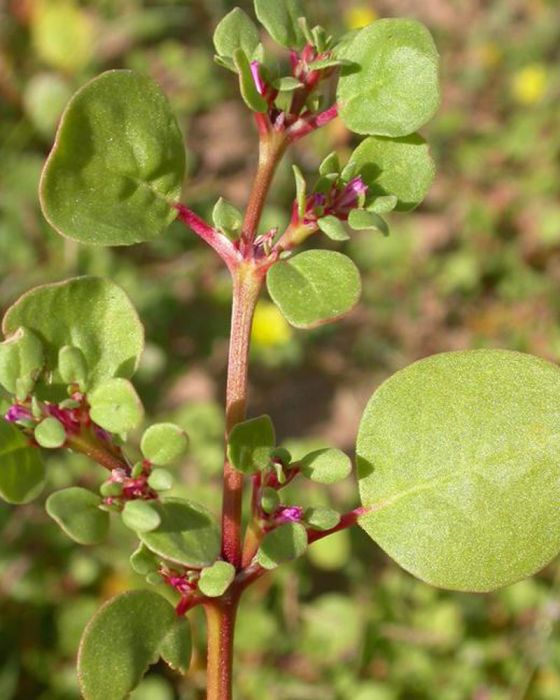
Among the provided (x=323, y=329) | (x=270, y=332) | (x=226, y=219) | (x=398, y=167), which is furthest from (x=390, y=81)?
(x=323, y=329)

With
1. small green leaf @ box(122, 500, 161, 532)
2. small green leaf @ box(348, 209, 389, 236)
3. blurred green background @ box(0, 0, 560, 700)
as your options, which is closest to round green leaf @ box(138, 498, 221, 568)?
small green leaf @ box(122, 500, 161, 532)

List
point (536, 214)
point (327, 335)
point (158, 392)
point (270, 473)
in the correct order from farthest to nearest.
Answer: point (536, 214)
point (327, 335)
point (158, 392)
point (270, 473)

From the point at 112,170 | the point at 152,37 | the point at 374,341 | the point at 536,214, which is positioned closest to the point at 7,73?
the point at 152,37

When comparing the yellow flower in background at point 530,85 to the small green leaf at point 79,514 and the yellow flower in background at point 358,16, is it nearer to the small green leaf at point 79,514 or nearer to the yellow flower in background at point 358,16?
the yellow flower in background at point 358,16

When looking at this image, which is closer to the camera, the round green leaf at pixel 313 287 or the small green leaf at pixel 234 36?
the round green leaf at pixel 313 287

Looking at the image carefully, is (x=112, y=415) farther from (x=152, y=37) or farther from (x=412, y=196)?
(x=152, y=37)


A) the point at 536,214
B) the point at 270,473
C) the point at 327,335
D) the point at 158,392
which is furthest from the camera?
the point at 536,214

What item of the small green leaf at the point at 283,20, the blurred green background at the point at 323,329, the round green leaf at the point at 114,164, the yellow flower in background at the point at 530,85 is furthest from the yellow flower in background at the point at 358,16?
the round green leaf at the point at 114,164

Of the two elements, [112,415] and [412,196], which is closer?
[112,415]

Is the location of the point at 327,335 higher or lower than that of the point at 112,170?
lower
